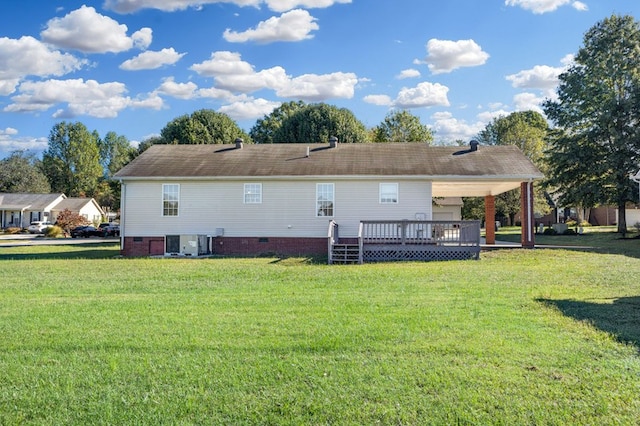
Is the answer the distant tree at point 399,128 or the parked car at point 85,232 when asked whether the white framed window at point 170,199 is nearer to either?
the parked car at point 85,232

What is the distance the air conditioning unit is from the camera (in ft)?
57.9

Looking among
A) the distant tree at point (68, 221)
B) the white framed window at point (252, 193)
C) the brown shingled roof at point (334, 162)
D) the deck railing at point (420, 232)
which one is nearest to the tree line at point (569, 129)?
the distant tree at point (68, 221)

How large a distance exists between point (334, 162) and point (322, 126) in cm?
2069

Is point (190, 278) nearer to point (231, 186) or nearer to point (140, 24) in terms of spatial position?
point (231, 186)

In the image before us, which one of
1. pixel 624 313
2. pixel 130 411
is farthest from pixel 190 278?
pixel 624 313

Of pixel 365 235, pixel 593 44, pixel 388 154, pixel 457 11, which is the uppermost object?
pixel 593 44

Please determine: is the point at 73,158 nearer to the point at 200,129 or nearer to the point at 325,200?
the point at 200,129

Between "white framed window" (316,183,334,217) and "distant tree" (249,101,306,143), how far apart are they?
31.3 m

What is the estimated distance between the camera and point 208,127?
40.8m

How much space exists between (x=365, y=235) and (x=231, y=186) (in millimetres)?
5665

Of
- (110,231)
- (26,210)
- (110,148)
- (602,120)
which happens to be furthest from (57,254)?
(110,148)

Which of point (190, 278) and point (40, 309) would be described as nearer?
point (40, 309)

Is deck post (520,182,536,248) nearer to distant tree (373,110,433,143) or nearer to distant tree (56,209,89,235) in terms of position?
distant tree (373,110,433,143)

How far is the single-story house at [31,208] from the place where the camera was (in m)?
51.3
